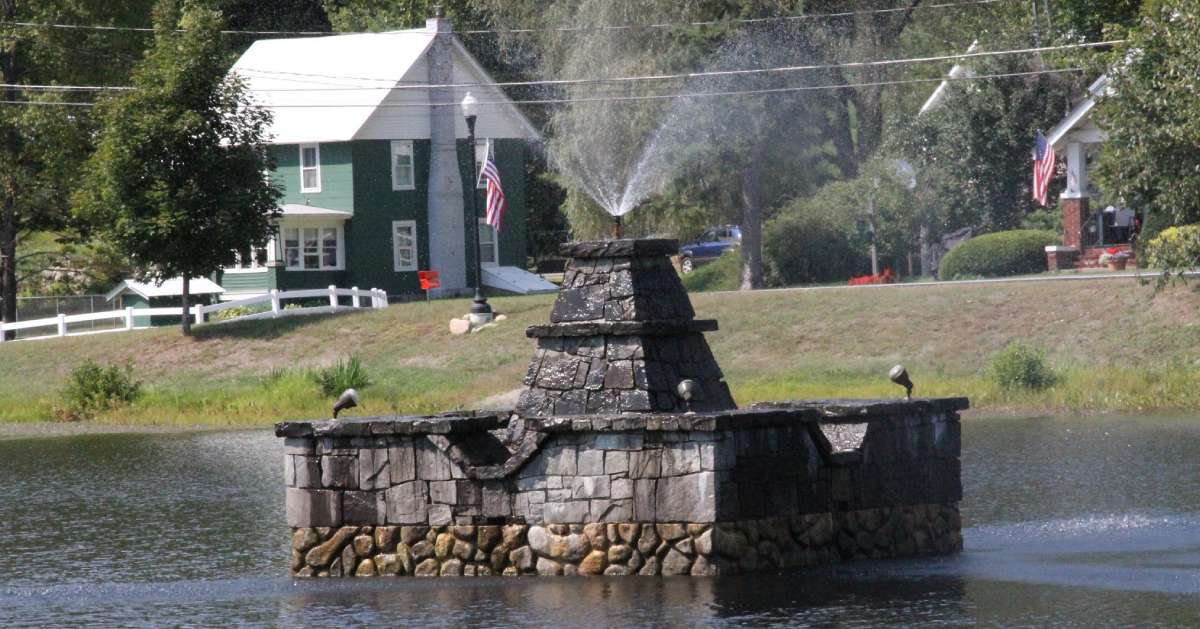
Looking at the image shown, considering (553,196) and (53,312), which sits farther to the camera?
(553,196)

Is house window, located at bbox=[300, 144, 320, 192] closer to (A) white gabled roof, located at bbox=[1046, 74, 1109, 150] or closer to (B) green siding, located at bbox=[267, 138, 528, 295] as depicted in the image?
(B) green siding, located at bbox=[267, 138, 528, 295]

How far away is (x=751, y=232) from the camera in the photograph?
48781 mm

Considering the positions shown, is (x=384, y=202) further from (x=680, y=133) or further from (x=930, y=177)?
(x=930, y=177)

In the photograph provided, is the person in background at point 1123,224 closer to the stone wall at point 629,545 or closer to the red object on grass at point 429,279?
the red object on grass at point 429,279

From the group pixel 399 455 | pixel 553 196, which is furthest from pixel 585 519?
pixel 553 196

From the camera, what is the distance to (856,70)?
173ft

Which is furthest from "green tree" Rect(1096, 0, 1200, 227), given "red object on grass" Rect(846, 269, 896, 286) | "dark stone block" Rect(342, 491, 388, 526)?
"dark stone block" Rect(342, 491, 388, 526)

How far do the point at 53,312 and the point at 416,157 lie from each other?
519 inches

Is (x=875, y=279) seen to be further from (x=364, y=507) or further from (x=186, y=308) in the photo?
(x=364, y=507)

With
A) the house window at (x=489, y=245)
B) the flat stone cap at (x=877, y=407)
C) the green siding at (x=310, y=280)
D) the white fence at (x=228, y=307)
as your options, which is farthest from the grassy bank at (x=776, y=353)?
the flat stone cap at (x=877, y=407)

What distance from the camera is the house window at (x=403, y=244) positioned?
54.9 m

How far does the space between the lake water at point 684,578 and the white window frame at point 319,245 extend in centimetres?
2795

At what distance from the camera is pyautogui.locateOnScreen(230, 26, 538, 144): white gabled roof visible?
5384 centimetres

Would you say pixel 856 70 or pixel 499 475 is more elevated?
pixel 856 70
